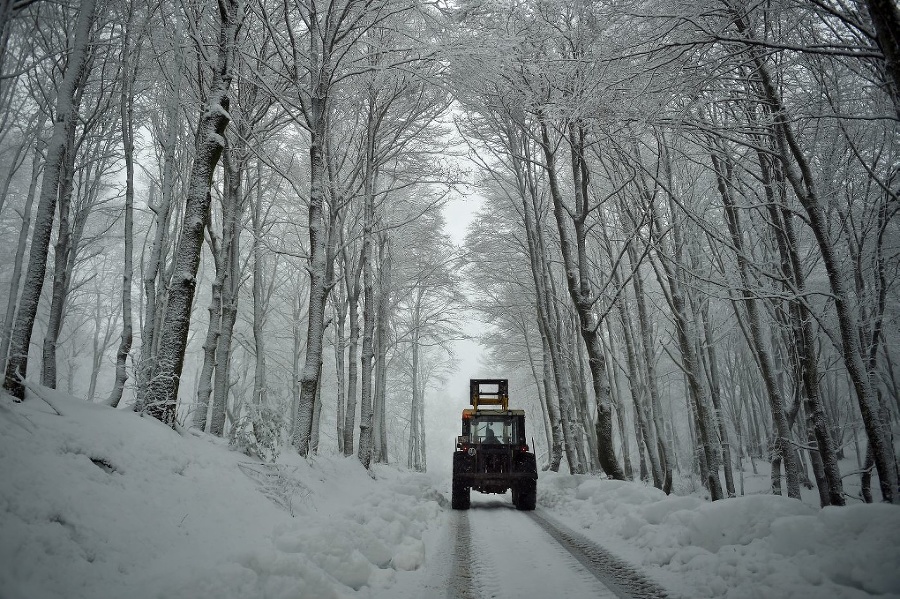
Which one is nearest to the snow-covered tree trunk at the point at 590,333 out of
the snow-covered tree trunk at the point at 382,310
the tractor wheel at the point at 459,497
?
the tractor wheel at the point at 459,497

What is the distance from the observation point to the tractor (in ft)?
30.3

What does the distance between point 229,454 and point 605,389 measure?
275 inches

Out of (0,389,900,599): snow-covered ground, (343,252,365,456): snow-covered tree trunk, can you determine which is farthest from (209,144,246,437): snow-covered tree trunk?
(0,389,900,599): snow-covered ground

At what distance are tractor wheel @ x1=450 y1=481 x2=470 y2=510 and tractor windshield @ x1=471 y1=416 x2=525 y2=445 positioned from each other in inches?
53.7

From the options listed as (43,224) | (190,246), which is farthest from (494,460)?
(43,224)

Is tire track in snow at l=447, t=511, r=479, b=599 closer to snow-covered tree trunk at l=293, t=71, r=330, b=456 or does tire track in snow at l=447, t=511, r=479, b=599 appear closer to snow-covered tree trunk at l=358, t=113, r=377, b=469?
snow-covered tree trunk at l=293, t=71, r=330, b=456

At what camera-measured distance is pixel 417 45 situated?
25.5 feet

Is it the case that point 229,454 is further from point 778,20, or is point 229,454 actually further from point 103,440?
point 778,20

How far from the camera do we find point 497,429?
10.8m

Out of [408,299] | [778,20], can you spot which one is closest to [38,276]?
[778,20]

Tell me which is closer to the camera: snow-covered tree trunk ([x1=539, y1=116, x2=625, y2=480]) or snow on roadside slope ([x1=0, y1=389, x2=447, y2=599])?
snow on roadside slope ([x1=0, y1=389, x2=447, y2=599])

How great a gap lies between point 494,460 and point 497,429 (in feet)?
3.01

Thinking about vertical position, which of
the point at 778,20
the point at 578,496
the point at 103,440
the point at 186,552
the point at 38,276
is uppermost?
the point at 778,20

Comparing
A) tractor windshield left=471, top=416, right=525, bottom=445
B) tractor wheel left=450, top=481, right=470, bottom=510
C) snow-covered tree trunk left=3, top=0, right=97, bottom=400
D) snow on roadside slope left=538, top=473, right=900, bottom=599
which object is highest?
snow-covered tree trunk left=3, top=0, right=97, bottom=400
